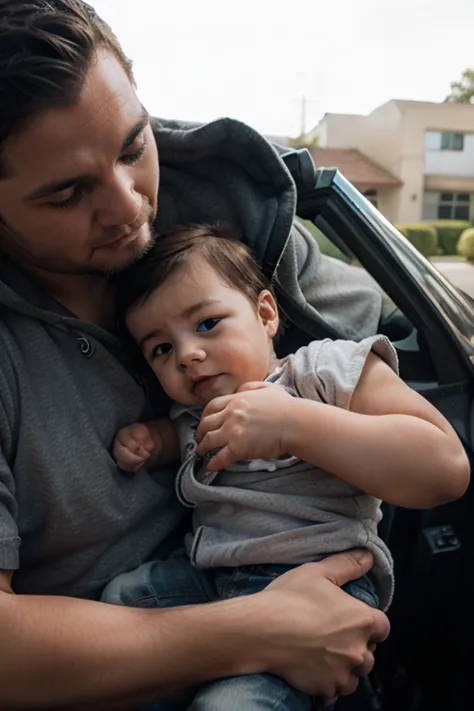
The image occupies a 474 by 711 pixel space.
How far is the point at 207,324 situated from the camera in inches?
59.7

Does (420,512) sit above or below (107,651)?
below

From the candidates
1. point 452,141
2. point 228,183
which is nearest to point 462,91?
point 452,141

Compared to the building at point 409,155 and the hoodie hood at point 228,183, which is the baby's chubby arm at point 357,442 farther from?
the building at point 409,155

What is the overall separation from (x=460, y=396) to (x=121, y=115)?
1.12 meters

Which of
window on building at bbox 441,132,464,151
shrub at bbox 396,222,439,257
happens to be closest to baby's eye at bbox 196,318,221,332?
shrub at bbox 396,222,439,257

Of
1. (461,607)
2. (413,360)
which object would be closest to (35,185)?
(413,360)

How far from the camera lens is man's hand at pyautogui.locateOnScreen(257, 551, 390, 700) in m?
1.22

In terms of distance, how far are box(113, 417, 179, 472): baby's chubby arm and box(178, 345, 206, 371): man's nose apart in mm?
183

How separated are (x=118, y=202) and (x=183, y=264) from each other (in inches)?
12.3

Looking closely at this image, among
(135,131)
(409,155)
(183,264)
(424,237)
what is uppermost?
(135,131)

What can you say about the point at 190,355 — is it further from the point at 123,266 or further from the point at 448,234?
the point at 448,234

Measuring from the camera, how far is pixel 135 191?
1374mm

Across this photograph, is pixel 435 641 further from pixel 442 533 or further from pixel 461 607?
pixel 442 533

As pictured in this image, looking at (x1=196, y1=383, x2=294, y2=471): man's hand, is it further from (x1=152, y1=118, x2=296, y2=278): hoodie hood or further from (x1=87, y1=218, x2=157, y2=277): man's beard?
(x1=152, y1=118, x2=296, y2=278): hoodie hood
